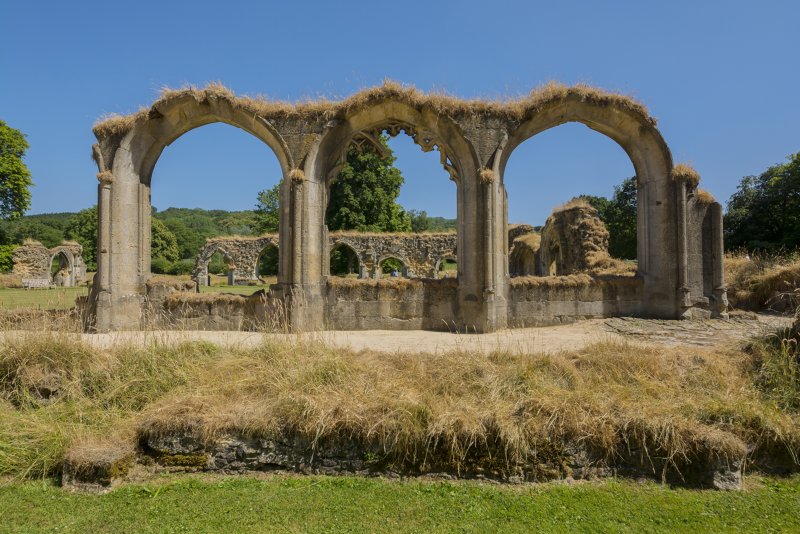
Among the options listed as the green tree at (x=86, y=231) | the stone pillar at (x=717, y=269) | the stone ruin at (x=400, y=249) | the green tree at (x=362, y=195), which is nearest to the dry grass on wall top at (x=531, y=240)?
the stone ruin at (x=400, y=249)

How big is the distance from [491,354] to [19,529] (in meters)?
4.43

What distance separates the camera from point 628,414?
3738 mm

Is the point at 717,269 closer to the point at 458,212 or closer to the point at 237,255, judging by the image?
the point at 458,212

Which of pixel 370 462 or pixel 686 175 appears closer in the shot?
pixel 370 462

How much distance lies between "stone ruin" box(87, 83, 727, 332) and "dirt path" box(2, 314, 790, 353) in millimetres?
622

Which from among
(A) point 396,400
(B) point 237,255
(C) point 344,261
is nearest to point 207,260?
(B) point 237,255

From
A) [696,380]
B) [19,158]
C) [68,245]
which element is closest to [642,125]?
[696,380]

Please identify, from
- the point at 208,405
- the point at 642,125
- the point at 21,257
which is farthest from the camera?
the point at 21,257

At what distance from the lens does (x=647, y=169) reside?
358 inches

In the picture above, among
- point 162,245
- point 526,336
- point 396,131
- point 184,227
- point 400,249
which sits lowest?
point 526,336

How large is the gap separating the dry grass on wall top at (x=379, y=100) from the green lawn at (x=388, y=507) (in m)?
6.80

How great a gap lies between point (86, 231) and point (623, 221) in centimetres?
5768

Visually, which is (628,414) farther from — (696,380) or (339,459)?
(339,459)

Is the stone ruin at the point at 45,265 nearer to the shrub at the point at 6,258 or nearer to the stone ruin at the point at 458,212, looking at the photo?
the shrub at the point at 6,258
